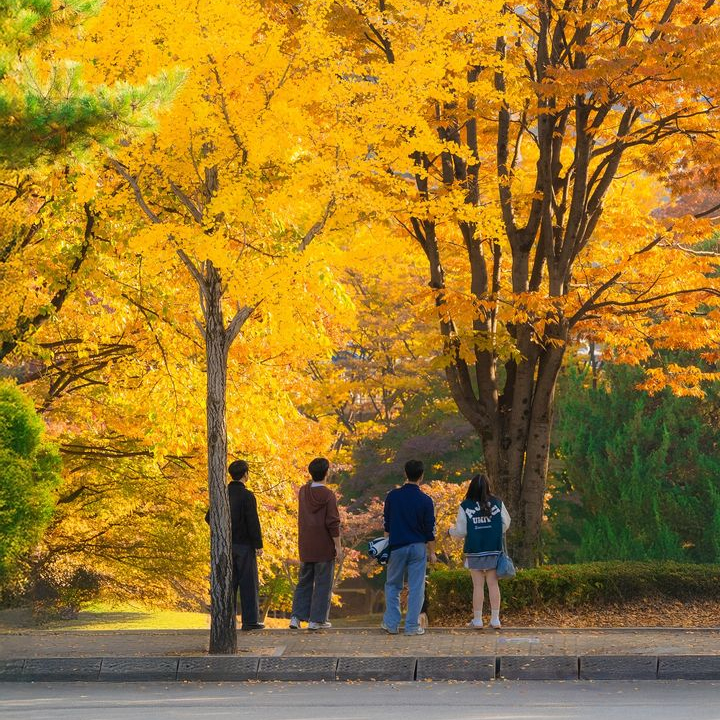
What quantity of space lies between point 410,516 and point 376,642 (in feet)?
4.49

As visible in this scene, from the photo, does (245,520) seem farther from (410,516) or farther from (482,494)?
(482,494)

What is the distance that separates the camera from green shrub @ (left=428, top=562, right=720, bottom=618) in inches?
588

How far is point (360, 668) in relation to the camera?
36.3 ft

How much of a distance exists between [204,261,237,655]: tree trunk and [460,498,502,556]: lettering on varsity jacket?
2764 millimetres

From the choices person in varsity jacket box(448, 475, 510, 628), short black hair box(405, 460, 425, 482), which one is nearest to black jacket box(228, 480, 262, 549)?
short black hair box(405, 460, 425, 482)

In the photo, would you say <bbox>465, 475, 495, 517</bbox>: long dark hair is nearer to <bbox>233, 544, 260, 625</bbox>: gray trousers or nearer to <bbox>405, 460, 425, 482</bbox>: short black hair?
<bbox>405, 460, 425, 482</bbox>: short black hair

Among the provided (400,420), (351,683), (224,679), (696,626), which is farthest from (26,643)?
(400,420)

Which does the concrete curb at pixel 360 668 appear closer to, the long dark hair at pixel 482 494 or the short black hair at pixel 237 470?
the long dark hair at pixel 482 494

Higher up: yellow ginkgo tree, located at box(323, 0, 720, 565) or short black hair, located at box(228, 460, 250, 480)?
yellow ginkgo tree, located at box(323, 0, 720, 565)

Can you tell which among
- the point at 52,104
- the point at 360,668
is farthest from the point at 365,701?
the point at 52,104

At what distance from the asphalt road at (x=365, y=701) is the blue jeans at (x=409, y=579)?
219cm

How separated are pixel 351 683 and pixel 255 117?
534 centimetres

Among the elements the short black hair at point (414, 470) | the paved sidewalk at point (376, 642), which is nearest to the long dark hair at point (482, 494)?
the short black hair at point (414, 470)

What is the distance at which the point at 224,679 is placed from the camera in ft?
36.8
